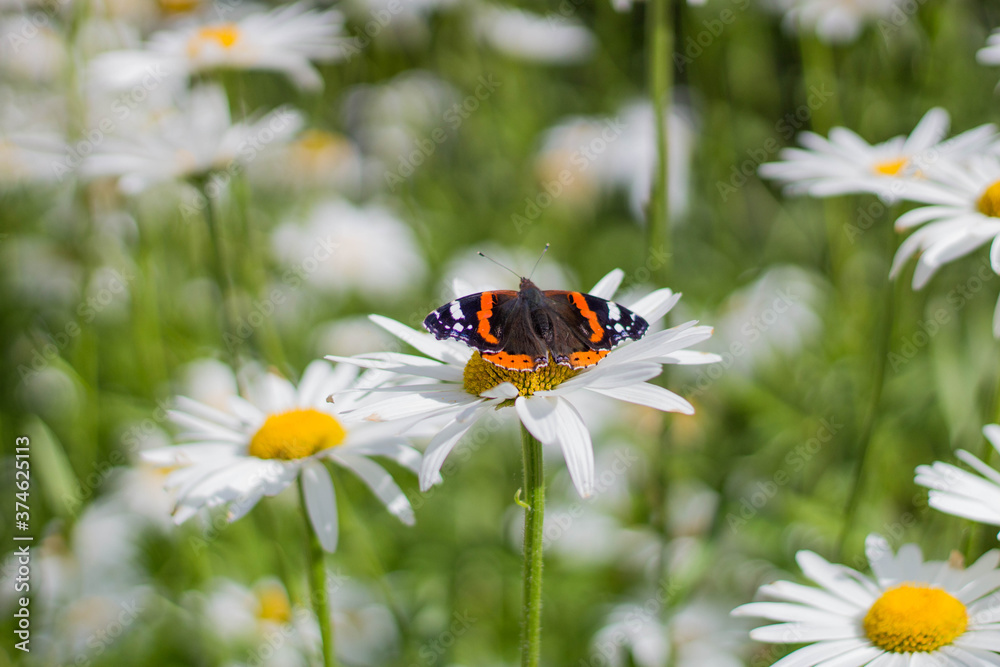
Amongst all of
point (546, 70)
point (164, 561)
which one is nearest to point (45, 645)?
point (164, 561)

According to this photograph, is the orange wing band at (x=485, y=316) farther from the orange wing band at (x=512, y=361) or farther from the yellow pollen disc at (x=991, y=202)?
the yellow pollen disc at (x=991, y=202)

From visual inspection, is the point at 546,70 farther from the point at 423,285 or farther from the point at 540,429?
the point at 540,429

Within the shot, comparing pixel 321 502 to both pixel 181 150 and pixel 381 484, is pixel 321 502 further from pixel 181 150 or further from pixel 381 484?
pixel 181 150

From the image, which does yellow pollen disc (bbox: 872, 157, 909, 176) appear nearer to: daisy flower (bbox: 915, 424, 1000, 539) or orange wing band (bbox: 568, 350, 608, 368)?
daisy flower (bbox: 915, 424, 1000, 539)

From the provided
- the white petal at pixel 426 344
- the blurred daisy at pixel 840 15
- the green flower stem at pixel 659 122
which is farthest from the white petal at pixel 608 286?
the blurred daisy at pixel 840 15

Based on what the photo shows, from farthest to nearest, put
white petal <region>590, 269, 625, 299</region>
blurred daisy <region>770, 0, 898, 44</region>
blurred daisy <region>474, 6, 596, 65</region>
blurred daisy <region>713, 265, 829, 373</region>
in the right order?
blurred daisy <region>474, 6, 596, 65</region>, blurred daisy <region>770, 0, 898, 44</region>, blurred daisy <region>713, 265, 829, 373</region>, white petal <region>590, 269, 625, 299</region>

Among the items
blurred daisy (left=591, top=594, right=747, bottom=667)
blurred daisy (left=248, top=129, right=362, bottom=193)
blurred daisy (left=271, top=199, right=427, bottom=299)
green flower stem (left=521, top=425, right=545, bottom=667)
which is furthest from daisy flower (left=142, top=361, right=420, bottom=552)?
blurred daisy (left=248, top=129, right=362, bottom=193)

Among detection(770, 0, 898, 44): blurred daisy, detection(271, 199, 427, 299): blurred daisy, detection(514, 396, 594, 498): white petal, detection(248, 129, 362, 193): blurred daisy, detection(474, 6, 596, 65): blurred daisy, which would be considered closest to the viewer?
detection(514, 396, 594, 498): white petal
